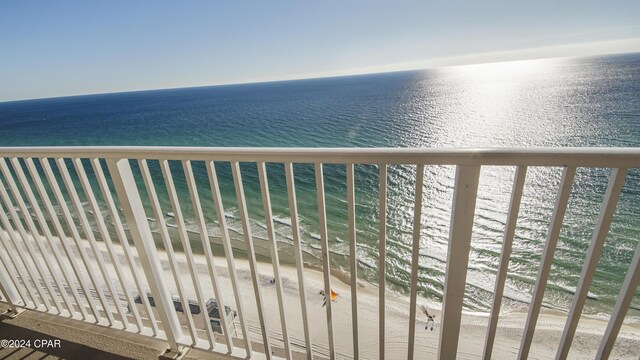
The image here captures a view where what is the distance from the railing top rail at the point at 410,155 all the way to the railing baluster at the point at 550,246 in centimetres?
6

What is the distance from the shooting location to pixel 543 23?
34625mm

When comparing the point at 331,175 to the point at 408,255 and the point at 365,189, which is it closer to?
the point at 365,189

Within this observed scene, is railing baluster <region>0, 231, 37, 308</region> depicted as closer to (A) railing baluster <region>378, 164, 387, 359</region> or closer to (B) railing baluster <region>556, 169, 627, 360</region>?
(A) railing baluster <region>378, 164, 387, 359</region>

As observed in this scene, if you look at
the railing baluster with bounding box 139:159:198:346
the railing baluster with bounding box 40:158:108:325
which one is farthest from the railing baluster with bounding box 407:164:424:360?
the railing baluster with bounding box 40:158:108:325

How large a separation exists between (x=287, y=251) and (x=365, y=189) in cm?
503

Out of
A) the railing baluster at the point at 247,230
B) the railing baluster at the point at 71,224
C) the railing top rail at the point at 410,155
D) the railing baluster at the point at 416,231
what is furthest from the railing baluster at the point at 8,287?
the railing baluster at the point at 416,231

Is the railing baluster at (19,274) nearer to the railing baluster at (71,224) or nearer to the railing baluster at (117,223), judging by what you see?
the railing baluster at (71,224)

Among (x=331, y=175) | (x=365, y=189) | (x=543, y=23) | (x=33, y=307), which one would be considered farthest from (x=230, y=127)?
(x=543, y=23)

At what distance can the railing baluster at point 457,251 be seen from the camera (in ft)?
2.94

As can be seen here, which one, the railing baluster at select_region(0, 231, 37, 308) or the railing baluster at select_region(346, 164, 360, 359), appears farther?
the railing baluster at select_region(0, 231, 37, 308)

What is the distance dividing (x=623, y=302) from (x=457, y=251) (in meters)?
0.54

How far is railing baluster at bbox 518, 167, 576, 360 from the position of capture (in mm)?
836

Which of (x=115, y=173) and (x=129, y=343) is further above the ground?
(x=115, y=173)

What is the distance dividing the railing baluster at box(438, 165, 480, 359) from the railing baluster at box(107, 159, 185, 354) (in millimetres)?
1242
